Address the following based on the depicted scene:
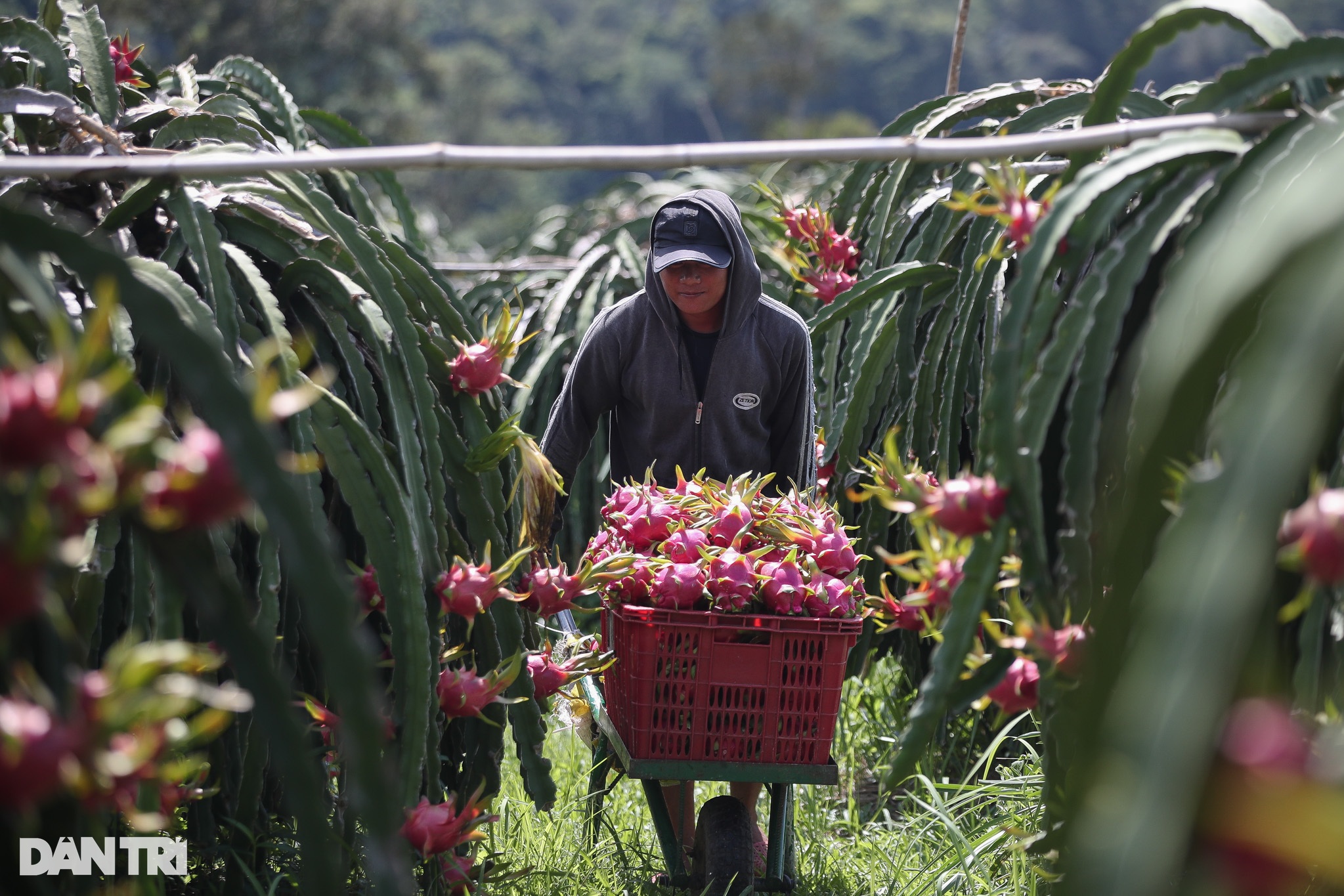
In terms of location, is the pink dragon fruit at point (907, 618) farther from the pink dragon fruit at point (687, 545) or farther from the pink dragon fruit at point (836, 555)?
the pink dragon fruit at point (687, 545)

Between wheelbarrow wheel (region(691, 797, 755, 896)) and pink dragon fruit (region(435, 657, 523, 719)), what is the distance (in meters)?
0.78

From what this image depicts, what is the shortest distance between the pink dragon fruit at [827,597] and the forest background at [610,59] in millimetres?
17275

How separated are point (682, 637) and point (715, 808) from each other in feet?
1.80

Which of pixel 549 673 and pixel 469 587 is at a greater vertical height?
pixel 469 587

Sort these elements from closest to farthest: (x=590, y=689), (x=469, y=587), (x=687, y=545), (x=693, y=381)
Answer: (x=469, y=587)
(x=687, y=545)
(x=590, y=689)
(x=693, y=381)

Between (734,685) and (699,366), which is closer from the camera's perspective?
(734,685)

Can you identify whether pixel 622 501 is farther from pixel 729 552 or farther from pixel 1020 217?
pixel 1020 217

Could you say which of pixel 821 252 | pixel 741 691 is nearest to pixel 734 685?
pixel 741 691

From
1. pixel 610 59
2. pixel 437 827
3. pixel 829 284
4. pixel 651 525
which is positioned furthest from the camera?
pixel 610 59

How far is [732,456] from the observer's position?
3471mm

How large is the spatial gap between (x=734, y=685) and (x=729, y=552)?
0.25 meters

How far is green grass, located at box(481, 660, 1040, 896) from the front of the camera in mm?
2916

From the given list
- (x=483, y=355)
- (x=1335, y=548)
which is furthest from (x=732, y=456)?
(x=1335, y=548)

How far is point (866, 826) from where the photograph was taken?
140 inches
